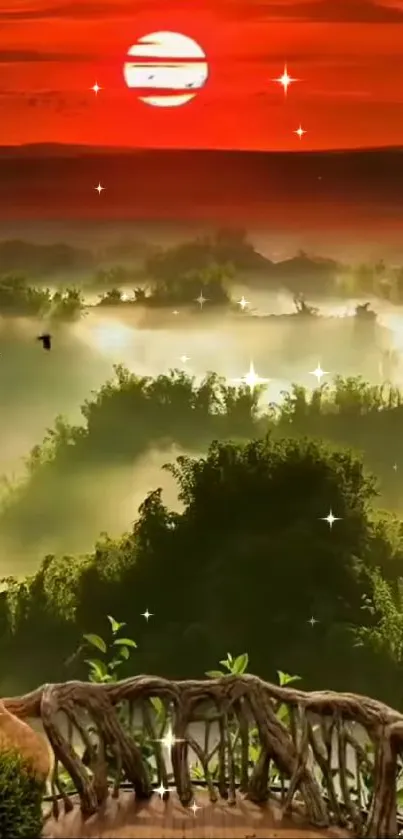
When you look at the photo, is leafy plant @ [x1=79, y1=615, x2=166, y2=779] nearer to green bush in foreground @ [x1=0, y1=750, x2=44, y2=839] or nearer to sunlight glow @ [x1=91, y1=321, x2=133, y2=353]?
green bush in foreground @ [x1=0, y1=750, x2=44, y2=839]

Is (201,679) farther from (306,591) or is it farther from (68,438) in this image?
(68,438)

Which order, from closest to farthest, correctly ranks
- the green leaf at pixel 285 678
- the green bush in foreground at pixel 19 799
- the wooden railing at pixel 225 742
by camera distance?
the green bush in foreground at pixel 19 799
the wooden railing at pixel 225 742
the green leaf at pixel 285 678

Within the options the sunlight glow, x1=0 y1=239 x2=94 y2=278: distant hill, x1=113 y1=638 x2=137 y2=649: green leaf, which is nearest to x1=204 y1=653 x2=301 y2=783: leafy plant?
x1=113 y1=638 x2=137 y2=649: green leaf

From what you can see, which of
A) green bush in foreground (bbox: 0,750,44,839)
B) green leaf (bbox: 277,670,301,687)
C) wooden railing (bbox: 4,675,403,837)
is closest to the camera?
green bush in foreground (bbox: 0,750,44,839)

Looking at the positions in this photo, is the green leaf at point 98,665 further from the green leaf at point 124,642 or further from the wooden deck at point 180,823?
the wooden deck at point 180,823

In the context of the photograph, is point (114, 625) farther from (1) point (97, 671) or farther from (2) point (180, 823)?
(2) point (180, 823)

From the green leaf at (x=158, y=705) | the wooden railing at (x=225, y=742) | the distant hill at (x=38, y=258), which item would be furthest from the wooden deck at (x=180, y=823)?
the distant hill at (x=38, y=258)
